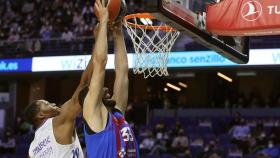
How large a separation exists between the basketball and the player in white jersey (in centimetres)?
39

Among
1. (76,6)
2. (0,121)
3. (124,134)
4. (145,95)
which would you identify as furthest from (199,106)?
(124,134)

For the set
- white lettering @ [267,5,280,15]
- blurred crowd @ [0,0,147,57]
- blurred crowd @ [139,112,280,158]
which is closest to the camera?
white lettering @ [267,5,280,15]

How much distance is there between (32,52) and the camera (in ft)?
54.4

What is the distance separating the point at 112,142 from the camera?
3398 mm

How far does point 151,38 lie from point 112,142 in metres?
2.88

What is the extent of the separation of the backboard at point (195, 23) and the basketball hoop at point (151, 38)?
17.4 inches

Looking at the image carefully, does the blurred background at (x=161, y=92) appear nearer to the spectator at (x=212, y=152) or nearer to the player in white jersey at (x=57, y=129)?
the spectator at (x=212, y=152)

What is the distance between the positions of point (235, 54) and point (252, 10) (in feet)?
2.00

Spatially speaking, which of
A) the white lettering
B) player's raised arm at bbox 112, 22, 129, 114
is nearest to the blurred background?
the white lettering

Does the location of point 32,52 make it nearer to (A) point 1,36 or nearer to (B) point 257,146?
(A) point 1,36

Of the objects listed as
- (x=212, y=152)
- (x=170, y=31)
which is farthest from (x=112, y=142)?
(x=212, y=152)

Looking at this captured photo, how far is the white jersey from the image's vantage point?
4051 millimetres

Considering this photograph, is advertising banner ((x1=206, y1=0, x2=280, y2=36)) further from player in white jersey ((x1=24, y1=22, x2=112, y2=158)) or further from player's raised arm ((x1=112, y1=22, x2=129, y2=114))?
player in white jersey ((x1=24, y1=22, x2=112, y2=158))

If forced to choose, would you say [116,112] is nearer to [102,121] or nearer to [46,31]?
[102,121]
